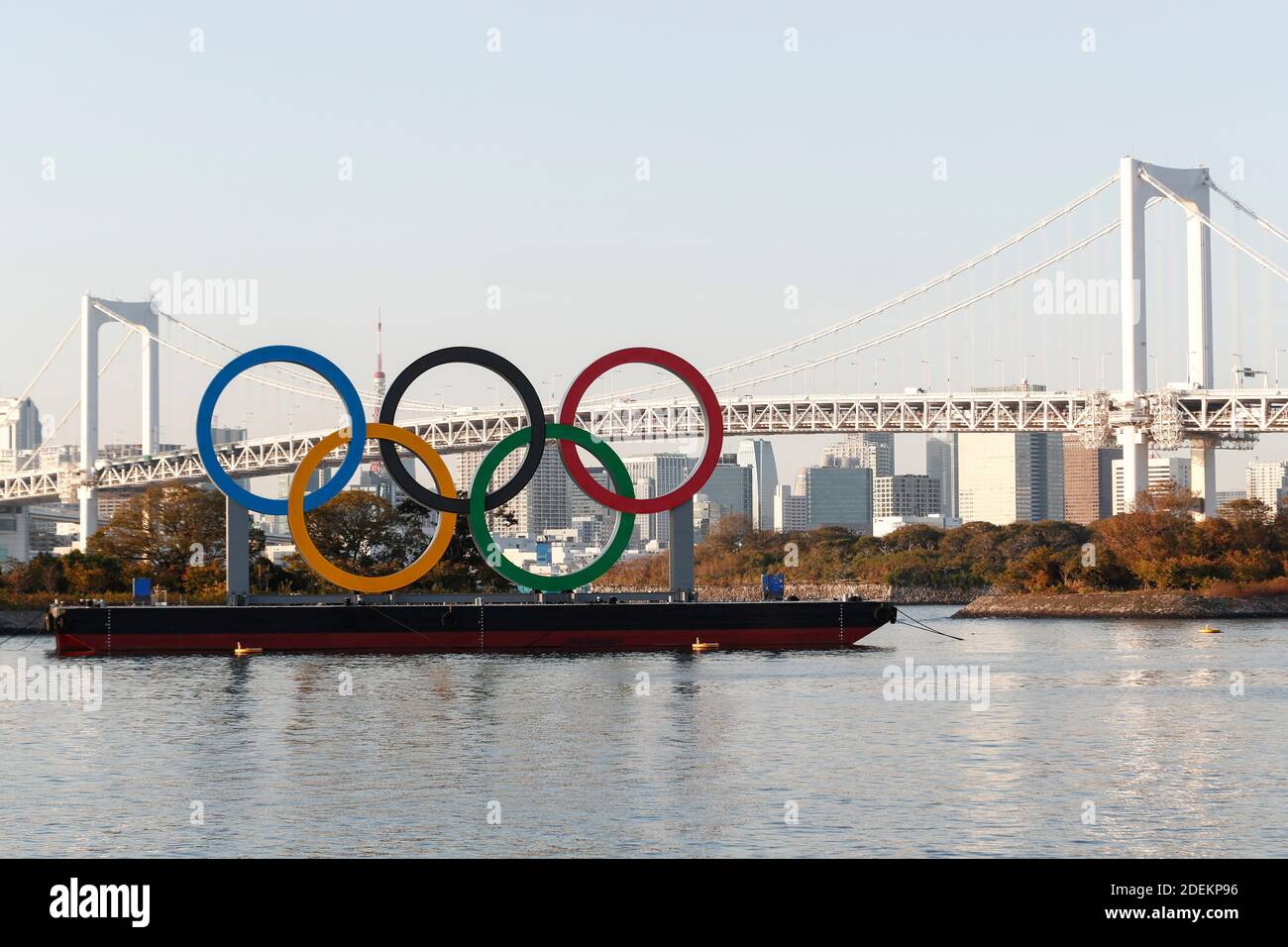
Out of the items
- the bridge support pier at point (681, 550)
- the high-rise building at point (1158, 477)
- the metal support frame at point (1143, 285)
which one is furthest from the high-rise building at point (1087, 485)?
the bridge support pier at point (681, 550)

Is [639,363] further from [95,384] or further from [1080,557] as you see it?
[95,384]

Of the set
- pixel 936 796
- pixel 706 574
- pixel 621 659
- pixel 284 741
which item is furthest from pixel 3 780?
pixel 706 574

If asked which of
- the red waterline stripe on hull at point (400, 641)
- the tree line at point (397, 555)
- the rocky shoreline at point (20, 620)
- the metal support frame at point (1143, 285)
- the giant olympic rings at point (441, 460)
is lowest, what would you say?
→ the rocky shoreline at point (20, 620)

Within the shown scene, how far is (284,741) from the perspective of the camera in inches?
896

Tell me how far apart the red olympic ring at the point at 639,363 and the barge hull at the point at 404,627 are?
3.09 meters

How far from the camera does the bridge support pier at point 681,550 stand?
43.3m

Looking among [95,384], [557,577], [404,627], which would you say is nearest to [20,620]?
[95,384]

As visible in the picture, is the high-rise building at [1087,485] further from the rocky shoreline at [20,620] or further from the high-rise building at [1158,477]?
the rocky shoreline at [20,620]

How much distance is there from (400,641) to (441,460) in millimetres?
5270

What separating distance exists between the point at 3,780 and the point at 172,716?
6801 mm

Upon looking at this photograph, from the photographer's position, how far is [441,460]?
4016 centimetres

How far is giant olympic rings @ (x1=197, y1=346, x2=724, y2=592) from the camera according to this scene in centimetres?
3934
